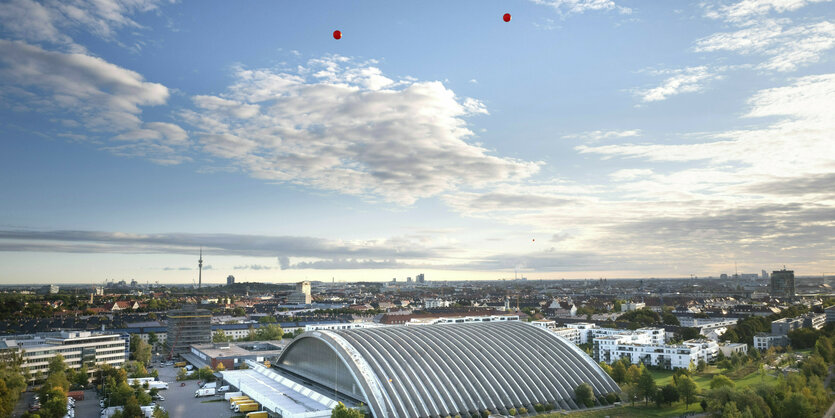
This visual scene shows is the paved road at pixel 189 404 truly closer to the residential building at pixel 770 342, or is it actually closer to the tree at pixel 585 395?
the tree at pixel 585 395

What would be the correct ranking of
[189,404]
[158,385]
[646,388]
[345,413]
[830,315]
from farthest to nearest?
[830,315] → [158,385] → [189,404] → [646,388] → [345,413]

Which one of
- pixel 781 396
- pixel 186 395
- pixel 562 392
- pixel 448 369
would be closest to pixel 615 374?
pixel 562 392

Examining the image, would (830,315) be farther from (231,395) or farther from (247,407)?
(247,407)

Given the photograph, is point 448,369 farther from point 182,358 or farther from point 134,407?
point 182,358

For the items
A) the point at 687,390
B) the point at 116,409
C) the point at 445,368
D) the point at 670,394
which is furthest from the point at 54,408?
the point at 687,390

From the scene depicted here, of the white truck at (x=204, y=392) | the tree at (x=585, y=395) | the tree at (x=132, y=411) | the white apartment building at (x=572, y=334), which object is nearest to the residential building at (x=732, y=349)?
the white apartment building at (x=572, y=334)

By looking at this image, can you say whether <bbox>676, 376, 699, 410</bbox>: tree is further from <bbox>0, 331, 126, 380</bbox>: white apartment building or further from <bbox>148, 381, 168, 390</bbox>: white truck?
<bbox>0, 331, 126, 380</bbox>: white apartment building

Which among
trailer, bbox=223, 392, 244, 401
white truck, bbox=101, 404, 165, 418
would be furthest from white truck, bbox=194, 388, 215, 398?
white truck, bbox=101, 404, 165, 418
